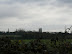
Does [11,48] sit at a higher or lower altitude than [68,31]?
lower

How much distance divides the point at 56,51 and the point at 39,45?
0.55 metres

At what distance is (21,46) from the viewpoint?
4.71 m

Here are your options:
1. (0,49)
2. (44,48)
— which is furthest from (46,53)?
(0,49)

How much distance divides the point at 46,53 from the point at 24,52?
609mm

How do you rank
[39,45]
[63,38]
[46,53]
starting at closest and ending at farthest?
[46,53]
[39,45]
[63,38]

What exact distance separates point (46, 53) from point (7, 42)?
1244 millimetres

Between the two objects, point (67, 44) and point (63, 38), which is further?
point (63, 38)

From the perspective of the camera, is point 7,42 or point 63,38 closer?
point 7,42

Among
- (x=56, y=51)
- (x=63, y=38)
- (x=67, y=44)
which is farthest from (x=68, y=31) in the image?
(x=56, y=51)

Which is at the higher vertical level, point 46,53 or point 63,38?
point 63,38

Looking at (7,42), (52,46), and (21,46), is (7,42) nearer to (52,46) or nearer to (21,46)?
(21,46)

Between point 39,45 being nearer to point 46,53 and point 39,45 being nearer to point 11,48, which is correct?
point 46,53

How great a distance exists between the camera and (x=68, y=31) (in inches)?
222

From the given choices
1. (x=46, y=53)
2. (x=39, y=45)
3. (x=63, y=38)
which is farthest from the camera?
(x=63, y=38)
